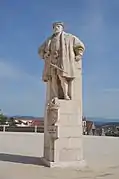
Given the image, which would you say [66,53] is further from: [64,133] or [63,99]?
[64,133]

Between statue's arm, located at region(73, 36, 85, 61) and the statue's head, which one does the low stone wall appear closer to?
statue's arm, located at region(73, 36, 85, 61)

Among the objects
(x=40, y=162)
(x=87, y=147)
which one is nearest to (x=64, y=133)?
(x=40, y=162)

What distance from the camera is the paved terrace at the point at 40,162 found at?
22.8 ft

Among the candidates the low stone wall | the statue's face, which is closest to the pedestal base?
the low stone wall

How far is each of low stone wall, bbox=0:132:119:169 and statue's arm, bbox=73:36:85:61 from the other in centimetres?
302

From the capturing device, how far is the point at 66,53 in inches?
334

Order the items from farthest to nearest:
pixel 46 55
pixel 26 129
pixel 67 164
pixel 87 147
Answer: pixel 26 129
pixel 87 147
pixel 46 55
pixel 67 164

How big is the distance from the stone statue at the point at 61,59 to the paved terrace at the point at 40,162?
2022 millimetres

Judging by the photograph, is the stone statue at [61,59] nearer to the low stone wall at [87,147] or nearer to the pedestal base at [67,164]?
the pedestal base at [67,164]

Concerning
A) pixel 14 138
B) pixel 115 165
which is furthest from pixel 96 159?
pixel 14 138

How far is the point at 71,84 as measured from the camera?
8.61 meters

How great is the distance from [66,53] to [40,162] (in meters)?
3.07

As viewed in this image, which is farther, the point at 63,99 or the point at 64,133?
the point at 63,99

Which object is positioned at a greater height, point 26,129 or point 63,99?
point 63,99
